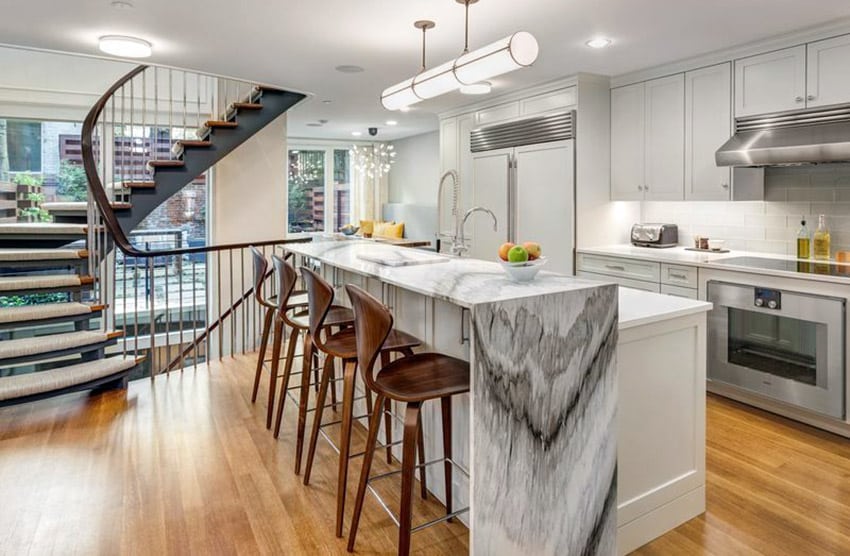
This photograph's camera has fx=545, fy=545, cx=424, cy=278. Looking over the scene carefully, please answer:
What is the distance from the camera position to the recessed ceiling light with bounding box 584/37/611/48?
367 cm

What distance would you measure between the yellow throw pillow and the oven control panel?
19.7ft

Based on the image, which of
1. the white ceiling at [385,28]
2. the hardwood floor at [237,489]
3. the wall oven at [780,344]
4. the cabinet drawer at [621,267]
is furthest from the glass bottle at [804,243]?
the white ceiling at [385,28]

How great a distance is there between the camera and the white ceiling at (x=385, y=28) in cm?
311

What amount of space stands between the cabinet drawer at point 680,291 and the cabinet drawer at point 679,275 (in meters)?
0.02

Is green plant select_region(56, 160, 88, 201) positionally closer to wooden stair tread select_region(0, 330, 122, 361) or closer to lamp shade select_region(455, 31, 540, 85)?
wooden stair tread select_region(0, 330, 122, 361)

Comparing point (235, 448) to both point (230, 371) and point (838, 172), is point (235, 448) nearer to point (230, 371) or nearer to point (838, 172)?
point (230, 371)

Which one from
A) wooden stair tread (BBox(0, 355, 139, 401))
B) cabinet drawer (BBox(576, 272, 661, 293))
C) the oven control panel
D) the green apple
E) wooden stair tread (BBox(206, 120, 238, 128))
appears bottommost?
wooden stair tread (BBox(0, 355, 139, 401))

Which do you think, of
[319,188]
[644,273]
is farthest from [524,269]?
[319,188]

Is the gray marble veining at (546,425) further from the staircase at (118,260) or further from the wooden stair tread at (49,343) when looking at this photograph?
the wooden stair tread at (49,343)

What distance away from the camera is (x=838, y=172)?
12.1 ft

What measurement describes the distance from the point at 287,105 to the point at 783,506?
5.16 m

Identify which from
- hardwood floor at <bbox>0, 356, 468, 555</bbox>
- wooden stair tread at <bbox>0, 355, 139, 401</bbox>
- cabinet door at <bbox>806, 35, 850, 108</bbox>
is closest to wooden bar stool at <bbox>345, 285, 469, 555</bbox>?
hardwood floor at <bbox>0, 356, 468, 555</bbox>

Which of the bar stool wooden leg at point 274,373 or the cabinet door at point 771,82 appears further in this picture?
the cabinet door at point 771,82

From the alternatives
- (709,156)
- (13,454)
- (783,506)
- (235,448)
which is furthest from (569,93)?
(13,454)
